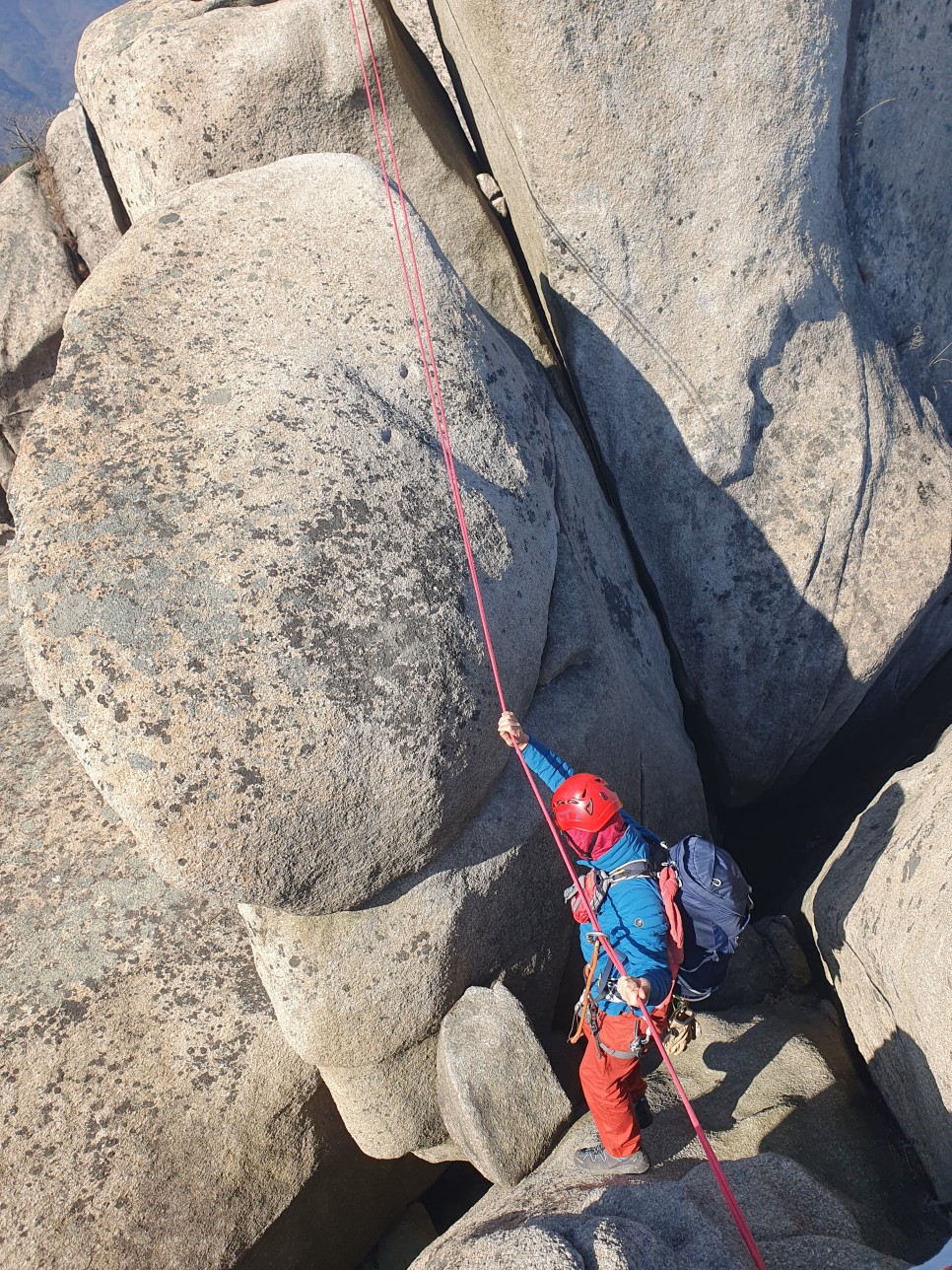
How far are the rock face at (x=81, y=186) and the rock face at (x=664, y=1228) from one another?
6240 millimetres

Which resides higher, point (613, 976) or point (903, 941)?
point (613, 976)

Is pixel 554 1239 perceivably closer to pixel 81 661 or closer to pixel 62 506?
pixel 81 661

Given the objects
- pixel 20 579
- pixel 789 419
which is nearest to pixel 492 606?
pixel 20 579

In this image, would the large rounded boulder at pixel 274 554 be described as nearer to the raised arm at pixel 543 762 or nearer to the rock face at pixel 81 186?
the raised arm at pixel 543 762

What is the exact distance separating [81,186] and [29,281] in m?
0.82

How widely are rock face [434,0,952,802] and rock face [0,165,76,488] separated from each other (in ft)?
10.1

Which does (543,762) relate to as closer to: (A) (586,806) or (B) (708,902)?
(A) (586,806)

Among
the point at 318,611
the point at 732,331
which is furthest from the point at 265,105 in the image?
the point at 318,611

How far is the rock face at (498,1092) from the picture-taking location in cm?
366

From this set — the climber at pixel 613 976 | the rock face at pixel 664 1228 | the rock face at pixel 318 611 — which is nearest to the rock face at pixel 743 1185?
the rock face at pixel 664 1228

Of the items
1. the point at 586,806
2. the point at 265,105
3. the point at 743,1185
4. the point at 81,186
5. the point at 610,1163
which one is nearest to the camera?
the point at 743,1185

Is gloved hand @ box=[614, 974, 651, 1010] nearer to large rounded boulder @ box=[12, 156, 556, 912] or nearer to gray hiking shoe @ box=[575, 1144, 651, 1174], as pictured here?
gray hiking shoe @ box=[575, 1144, 651, 1174]

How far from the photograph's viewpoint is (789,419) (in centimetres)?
539

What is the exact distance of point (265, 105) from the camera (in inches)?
203
